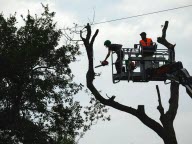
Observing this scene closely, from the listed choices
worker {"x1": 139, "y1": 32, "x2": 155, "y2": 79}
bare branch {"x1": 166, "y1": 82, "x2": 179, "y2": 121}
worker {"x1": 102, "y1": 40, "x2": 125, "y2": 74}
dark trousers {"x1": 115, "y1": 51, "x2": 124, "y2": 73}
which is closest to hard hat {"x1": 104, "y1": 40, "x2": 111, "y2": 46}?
worker {"x1": 102, "y1": 40, "x2": 125, "y2": 74}

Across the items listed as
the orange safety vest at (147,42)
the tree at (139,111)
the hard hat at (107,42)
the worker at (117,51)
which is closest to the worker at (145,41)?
the orange safety vest at (147,42)

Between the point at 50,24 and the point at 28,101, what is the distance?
5.02 metres

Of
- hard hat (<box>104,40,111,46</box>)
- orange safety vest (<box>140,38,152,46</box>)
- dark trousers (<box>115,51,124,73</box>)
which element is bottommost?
dark trousers (<box>115,51,124,73</box>)

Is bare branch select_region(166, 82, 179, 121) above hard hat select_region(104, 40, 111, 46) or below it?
below

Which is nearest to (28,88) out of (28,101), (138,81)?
(28,101)

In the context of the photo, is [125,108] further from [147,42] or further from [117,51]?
[147,42]

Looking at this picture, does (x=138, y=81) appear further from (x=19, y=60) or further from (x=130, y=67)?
(x=19, y=60)

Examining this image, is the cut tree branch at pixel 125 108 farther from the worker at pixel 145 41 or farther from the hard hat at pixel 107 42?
the worker at pixel 145 41

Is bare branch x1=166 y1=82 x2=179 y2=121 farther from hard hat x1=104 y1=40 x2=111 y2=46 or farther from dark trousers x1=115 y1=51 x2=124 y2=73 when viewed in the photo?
hard hat x1=104 y1=40 x2=111 y2=46

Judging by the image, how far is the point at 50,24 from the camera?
24344mm

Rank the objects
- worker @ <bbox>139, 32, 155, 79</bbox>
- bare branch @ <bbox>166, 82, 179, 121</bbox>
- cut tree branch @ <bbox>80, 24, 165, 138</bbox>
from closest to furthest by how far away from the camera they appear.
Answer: cut tree branch @ <bbox>80, 24, 165, 138</bbox> < worker @ <bbox>139, 32, 155, 79</bbox> < bare branch @ <bbox>166, 82, 179, 121</bbox>

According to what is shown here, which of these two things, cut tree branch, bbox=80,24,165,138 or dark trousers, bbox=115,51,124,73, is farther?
dark trousers, bbox=115,51,124,73

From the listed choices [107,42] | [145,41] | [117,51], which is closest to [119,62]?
[117,51]

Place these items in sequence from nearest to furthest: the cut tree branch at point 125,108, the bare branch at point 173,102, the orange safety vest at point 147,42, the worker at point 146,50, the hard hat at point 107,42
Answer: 1. the cut tree branch at point 125,108
2. the hard hat at point 107,42
3. the worker at point 146,50
4. the orange safety vest at point 147,42
5. the bare branch at point 173,102
